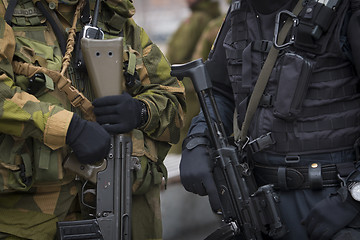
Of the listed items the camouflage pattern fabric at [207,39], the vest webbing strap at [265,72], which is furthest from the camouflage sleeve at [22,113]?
the camouflage pattern fabric at [207,39]

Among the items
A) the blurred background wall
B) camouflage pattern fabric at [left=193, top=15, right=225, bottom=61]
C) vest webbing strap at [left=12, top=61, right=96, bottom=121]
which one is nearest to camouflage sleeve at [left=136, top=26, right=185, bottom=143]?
vest webbing strap at [left=12, top=61, right=96, bottom=121]

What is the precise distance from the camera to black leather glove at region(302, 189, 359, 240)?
217cm

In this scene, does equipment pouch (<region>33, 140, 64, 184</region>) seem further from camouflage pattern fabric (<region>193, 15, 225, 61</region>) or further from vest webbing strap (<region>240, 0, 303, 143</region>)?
camouflage pattern fabric (<region>193, 15, 225, 61</region>)

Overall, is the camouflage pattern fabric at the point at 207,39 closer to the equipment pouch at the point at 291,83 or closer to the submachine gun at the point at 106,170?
the submachine gun at the point at 106,170

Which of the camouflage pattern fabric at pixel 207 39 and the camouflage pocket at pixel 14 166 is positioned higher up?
the camouflage pocket at pixel 14 166

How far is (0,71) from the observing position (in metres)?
2.31

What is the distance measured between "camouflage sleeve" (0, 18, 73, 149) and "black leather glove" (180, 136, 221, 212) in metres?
0.54

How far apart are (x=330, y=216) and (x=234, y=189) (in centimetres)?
44

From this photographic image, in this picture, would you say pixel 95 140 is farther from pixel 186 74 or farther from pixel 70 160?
pixel 186 74

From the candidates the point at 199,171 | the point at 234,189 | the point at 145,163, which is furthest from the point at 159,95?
the point at 234,189

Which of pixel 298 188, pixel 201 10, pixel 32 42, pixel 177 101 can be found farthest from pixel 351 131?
pixel 201 10

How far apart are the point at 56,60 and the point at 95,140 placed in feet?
1.20

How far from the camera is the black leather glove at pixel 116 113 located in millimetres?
2494

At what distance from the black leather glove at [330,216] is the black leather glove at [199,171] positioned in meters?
0.45
